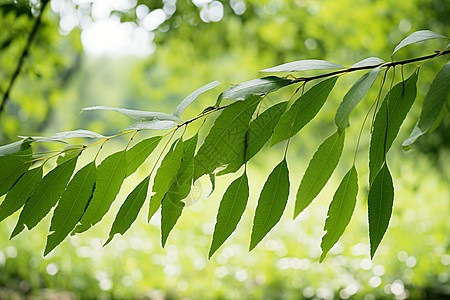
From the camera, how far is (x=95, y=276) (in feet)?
5.96

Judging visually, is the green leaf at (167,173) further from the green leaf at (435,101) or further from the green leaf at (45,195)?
the green leaf at (435,101)

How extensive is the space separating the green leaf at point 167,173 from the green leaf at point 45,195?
0.08 m

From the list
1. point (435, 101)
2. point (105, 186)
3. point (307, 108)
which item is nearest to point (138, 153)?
point (105, 186)

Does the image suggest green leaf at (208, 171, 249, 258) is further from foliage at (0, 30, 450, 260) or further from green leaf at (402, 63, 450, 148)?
green leaf at (402, 63, 450, 148)

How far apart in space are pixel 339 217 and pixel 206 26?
1566 mm

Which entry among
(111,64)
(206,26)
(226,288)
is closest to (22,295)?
(226,288)

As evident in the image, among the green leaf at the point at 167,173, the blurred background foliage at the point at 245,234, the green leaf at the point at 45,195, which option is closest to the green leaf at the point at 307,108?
the green leaf at the point at 167,173

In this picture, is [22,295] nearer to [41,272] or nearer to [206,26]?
[41,272]

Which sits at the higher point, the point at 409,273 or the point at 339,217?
the point at 339,217

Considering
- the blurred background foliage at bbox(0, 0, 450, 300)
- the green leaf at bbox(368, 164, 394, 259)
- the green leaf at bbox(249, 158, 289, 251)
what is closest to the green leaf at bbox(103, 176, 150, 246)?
the green leaf at bbox(249, 158, 289, 251)

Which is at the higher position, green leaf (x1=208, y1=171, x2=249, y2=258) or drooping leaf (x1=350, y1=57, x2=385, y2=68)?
drooping leaf (x1=350, y1=57, x2=385, y2=68)

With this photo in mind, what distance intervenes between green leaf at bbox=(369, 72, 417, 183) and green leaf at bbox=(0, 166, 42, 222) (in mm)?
324

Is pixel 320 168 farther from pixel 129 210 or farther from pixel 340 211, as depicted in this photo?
pixel 129 210

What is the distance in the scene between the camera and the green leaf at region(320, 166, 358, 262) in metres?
0.42
